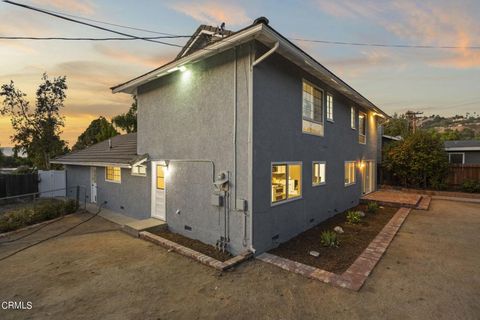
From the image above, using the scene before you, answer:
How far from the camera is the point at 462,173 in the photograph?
15438 millimetres

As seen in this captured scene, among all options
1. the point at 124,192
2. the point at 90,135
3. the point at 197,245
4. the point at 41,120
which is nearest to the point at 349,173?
the point at 197,245

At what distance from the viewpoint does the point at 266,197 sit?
240 inches

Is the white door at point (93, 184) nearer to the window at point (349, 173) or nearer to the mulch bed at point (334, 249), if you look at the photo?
the mulch bed at point (334, 249)

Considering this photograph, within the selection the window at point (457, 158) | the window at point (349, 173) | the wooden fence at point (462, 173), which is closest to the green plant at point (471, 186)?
the wooden fence at point (462, 173)

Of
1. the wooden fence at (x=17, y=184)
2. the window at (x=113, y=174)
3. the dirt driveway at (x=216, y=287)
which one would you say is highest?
the window at (x=113, y=174)

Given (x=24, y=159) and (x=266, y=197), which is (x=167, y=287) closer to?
(x=266, y=197)

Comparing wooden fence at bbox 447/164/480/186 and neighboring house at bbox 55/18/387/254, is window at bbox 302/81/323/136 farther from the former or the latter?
wooden fence at bbox 447/164/480/186

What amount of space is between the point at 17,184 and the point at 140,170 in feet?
41.9

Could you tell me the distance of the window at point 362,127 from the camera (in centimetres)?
1313

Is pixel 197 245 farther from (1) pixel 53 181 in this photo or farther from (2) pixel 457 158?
(2) pixel 457 158

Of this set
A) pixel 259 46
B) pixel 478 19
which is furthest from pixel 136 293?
pixel 478 19

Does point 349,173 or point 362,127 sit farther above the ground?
point 362,127
